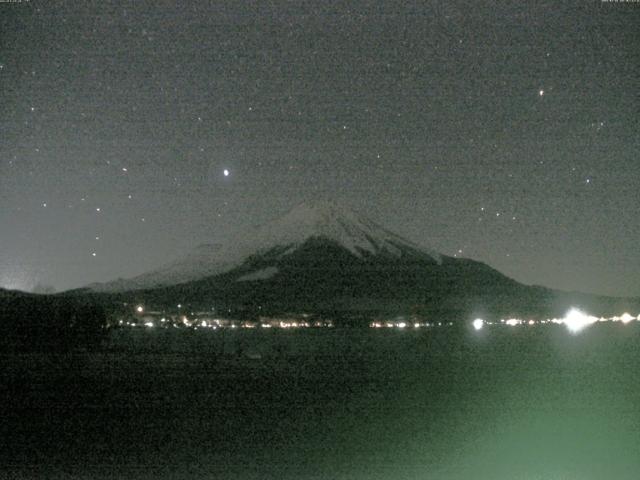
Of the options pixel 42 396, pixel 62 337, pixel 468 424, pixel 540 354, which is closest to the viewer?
pixel 468 424

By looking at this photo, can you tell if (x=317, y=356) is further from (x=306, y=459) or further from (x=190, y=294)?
(x=190, y=294)

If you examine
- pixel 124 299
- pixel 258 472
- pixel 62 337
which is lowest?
pixel 258 472

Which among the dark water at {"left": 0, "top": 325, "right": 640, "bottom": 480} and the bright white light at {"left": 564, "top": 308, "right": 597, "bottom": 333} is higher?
the bright white light at {"left": 564, "top": 308, "right": 597, "bottom": 333}

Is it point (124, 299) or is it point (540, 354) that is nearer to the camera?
point (540, 354)

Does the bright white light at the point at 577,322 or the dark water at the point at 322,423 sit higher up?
the bright white light at the point at 577,322

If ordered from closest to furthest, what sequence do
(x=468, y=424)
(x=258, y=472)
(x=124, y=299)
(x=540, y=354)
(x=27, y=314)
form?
(x=258, y=472) < (x=468, y=424) < (x=540, y=354) < (x=27, y=314) < (x=124, y=299)

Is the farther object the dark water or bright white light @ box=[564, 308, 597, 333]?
bright white light @ box=[564, 308, 597, 333]

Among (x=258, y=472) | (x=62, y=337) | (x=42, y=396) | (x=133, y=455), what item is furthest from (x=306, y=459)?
(x=62, y=337)

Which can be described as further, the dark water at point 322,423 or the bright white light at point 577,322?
the bright white light at point 577,322
